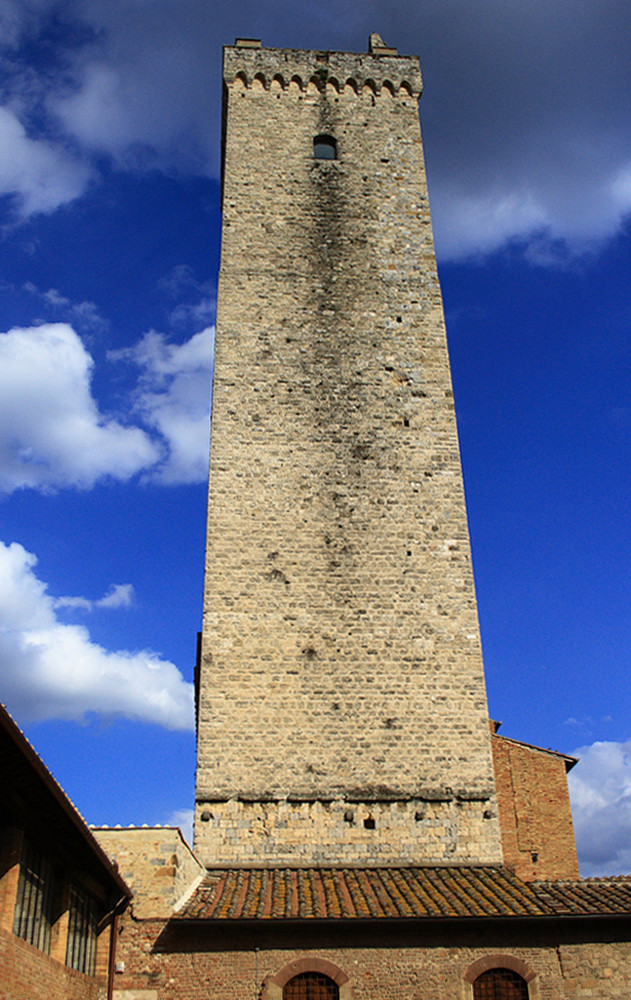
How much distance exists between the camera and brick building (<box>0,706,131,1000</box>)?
6.89 m

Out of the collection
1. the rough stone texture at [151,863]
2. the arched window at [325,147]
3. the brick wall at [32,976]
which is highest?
the arched window at [325,147]

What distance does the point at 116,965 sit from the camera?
9.55m

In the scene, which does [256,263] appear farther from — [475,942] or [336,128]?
[475,942]

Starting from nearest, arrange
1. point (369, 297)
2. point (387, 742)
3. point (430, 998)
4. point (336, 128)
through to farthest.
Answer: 1. point (430, 998)
2. point (387, 742)
3. point (369, 297)
4. point (336, 128)

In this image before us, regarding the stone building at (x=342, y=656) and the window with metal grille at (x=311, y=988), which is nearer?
the window with metal grille at (x=311, y=988)

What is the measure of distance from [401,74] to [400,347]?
25.2 ft

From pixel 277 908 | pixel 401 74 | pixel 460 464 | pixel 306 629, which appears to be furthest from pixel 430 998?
pixel 401 74

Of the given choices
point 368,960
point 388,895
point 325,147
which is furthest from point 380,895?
point 325,147

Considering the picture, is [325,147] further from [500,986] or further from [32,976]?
[32,976]

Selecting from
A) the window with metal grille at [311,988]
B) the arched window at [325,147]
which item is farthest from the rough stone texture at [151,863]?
the arched window at [325,147]

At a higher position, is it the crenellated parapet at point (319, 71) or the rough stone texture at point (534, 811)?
the crenellated parapet at point (319, 71)

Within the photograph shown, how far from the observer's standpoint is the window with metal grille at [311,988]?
9.42 m

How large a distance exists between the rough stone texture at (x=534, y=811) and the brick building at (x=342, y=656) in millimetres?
49

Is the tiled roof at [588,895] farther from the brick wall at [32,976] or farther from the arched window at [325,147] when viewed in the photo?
the arched window at [325,147]
